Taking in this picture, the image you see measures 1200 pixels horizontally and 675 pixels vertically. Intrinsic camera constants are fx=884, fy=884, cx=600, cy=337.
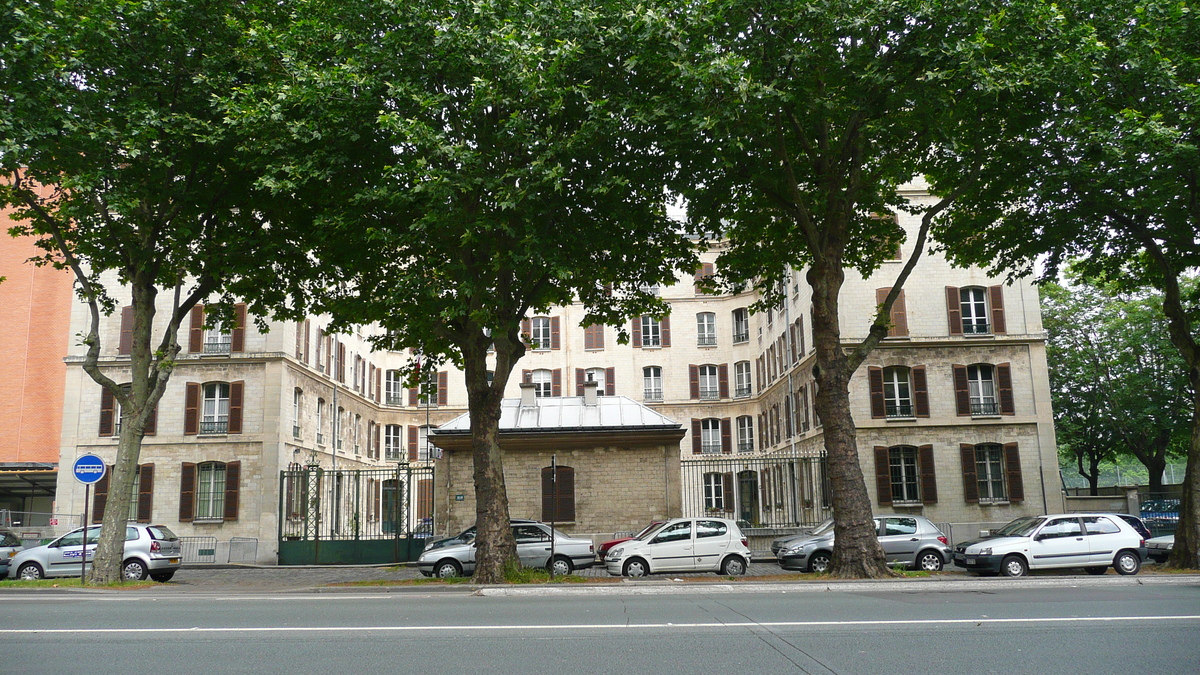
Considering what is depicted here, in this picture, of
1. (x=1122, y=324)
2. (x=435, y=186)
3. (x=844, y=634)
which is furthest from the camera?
(x=1122, y=324)

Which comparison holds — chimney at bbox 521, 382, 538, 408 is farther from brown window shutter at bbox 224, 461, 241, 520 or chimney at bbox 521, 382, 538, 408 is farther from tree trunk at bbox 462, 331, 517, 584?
tree trunk at bbox 462, 331, 517, 584

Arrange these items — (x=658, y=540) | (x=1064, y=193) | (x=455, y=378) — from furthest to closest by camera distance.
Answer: (x=455, y=378) < (x=658, y=540) < (x=1064, y=193)

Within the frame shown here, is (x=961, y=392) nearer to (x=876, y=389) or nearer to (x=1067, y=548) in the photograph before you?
(x=876, y=389)

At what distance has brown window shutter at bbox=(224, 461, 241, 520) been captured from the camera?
31.6m

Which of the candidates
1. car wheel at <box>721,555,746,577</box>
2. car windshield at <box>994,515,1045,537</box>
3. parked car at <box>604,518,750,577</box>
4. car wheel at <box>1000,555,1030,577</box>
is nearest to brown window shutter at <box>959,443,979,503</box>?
car windshield at <box>994,515,1045,537</box>

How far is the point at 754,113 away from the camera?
607 inches

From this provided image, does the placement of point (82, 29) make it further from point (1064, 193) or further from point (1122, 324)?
point (1122, 324)

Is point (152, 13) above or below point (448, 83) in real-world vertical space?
above

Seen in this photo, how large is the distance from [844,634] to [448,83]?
38.3 ft

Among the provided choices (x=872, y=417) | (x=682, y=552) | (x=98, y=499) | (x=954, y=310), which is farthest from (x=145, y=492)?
(x=954, y=310)

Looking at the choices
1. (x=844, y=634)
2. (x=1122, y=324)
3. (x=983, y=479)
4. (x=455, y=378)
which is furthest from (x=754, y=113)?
(x=455, y=378)

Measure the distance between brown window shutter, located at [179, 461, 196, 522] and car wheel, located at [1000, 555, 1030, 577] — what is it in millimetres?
26442

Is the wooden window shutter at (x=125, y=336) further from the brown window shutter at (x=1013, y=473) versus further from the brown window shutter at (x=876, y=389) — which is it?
the brown window shutter at (x=1013, y=473)

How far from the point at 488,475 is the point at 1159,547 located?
704 inches
